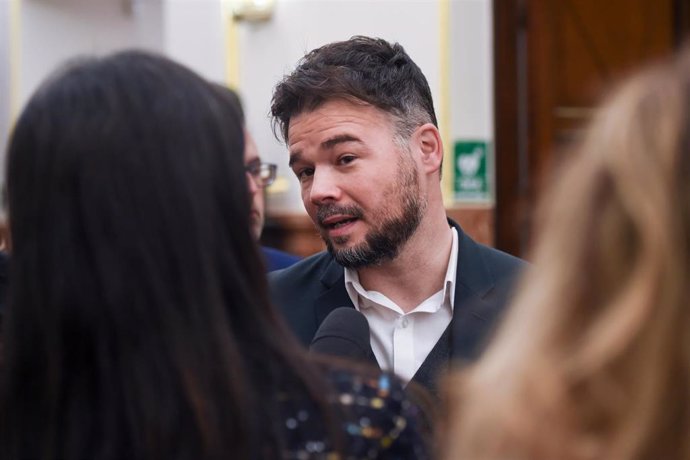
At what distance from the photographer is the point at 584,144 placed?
3.32ft

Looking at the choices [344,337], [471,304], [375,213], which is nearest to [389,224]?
[375,213]

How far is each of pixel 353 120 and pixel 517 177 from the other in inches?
120

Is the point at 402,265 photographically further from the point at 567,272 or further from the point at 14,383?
the point at 567,272

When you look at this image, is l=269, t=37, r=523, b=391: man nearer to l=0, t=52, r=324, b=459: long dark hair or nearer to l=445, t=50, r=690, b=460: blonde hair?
l=0, t=52, r=324, b=459: long dark hair

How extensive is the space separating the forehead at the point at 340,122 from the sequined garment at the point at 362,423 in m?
1.24

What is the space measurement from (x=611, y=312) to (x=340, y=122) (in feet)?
5.39

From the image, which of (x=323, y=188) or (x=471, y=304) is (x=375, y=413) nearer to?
(x=471, y=304)

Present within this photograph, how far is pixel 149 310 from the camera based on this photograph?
128 cm

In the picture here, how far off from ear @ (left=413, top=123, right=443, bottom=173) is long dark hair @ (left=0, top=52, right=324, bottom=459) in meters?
1.34

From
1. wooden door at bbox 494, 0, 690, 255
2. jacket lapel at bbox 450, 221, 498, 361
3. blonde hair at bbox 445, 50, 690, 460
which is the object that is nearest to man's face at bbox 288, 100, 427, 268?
jacket lapel at bbox 450, 221, 498, 361

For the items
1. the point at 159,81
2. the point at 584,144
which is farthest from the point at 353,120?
the point at 584,144

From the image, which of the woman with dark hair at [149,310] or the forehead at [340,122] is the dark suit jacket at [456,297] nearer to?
the forehead at [340,122]

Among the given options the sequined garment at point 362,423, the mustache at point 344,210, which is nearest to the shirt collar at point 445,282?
the mustache at point 344,210

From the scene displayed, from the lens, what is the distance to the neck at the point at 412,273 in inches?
98.3
